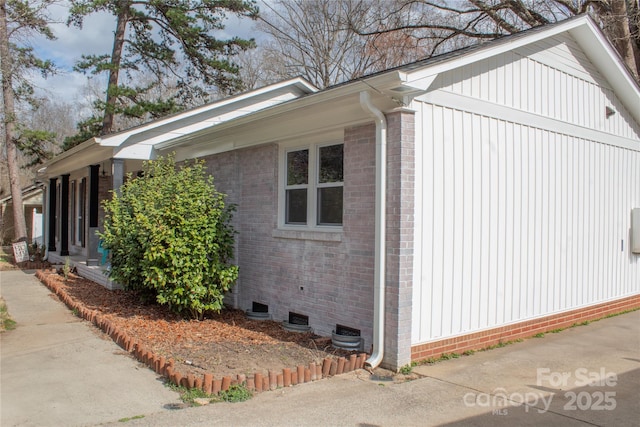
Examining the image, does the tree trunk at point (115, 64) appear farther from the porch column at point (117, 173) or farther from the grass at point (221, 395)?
the grass at point (221, 395)

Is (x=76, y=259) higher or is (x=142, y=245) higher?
(x=142, y=245)

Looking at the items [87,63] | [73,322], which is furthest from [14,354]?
[87,63]

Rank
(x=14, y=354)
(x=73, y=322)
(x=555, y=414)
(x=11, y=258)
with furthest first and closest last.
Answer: (x=11, y=258) < (x=73, y=322) < (x=14, y=354) < (x=555, y=414)

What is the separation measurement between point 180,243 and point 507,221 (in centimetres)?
483

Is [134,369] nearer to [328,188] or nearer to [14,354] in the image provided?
[14,354]

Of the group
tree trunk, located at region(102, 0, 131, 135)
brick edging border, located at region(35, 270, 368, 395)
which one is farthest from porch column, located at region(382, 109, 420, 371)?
tree trunk, located at region(102, 0, 131, 135)

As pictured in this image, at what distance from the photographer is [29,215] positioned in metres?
31.0

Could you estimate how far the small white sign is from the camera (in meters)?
17.3

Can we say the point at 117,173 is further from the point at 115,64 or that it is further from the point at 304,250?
the point at 115,64

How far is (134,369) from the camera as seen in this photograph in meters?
5.96

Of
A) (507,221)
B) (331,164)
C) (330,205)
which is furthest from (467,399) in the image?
(331,164)

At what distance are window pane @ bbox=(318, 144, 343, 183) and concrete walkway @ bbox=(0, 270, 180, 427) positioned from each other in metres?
3.48

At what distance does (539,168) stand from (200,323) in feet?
19.1

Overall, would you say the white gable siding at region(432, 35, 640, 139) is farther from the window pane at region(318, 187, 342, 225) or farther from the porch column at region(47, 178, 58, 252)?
the porch column at region(47, 178, 58, 252)
